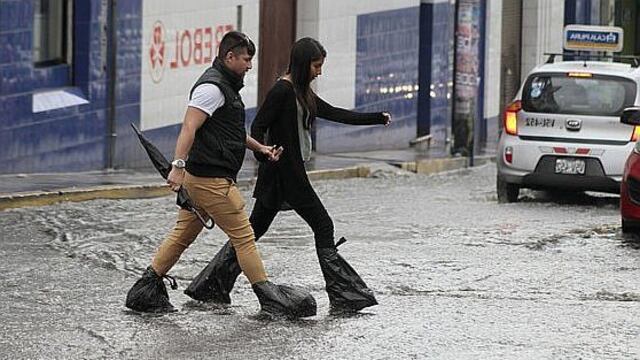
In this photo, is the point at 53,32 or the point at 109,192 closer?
the point at 109,192

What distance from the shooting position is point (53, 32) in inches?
691

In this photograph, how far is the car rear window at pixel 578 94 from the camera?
637 inches

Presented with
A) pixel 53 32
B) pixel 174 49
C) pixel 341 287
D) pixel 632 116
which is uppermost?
pixel 53 32

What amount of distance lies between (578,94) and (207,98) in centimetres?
816

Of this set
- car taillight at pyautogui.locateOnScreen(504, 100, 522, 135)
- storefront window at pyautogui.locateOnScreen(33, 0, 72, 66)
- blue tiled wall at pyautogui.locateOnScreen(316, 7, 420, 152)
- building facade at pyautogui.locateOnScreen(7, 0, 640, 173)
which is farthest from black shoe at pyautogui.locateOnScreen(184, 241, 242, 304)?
blue tiled wall at pyautogui.locateOnScreen(316, 7, 420, 152)

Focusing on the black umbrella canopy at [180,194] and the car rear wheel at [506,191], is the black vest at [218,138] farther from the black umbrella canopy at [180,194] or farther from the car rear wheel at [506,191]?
the car rear wheel at [506,191]

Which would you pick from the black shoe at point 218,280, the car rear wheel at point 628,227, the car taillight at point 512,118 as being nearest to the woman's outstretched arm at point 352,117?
the black shoe at point 218,280

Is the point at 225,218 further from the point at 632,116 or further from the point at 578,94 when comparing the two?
the point at 578,94

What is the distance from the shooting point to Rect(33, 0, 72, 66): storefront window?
680 inches

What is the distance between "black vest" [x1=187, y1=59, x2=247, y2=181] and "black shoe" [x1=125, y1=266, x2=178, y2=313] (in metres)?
0.72

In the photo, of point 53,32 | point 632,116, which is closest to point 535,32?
point 53,32

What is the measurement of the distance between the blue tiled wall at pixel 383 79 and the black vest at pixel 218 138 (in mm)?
13740

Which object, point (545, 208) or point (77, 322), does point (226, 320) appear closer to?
point (77, 322)

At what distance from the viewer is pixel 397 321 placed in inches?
361
